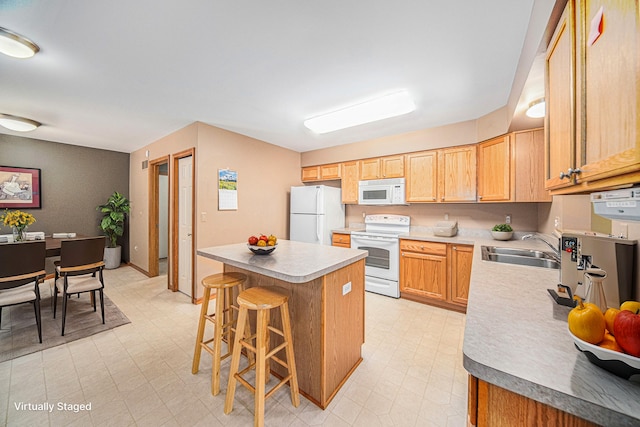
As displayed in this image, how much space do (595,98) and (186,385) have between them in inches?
109

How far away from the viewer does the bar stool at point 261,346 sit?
4.75 ft

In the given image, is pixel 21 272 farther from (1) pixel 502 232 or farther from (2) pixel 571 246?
(1) pixel 502 232

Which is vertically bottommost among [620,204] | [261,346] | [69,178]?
[261,346]

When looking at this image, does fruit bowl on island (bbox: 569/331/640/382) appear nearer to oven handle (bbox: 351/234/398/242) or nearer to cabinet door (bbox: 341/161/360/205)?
oven handle (bbox: 351/234/398/242)

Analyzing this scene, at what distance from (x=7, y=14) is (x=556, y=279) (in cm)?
377

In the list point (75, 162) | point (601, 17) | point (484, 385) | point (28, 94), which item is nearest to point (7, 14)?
point (28, 94)

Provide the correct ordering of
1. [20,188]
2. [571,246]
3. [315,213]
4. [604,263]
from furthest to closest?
1. [315,213]
2. [20,188]
3. [571,246]
4. [604,263]

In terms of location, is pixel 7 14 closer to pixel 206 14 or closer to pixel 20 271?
pixel 206 14

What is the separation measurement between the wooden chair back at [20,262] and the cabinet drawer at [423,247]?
13.5 ft

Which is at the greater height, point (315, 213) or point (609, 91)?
point (609, 91)

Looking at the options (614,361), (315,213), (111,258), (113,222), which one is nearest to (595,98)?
(614,361)

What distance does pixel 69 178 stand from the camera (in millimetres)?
4602

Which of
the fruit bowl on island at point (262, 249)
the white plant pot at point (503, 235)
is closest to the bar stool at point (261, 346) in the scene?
the fruit bowl on island at point (262, 249)

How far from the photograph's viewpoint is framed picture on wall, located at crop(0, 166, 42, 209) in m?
3.95
